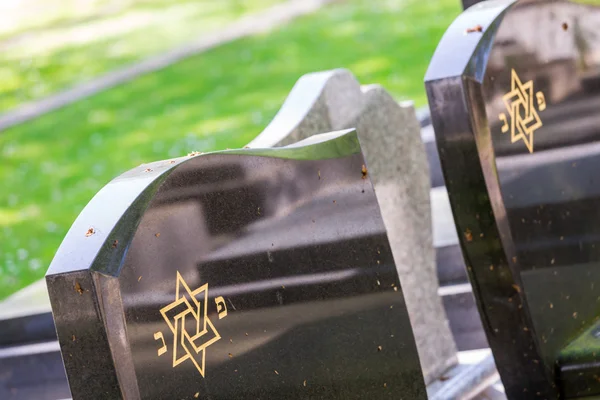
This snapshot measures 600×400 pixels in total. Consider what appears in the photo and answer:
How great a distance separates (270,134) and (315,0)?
13452mm

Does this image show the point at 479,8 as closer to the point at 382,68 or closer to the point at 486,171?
the point at 486,171

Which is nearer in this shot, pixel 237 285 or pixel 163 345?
pixel 163 345

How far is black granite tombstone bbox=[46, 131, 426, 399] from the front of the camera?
1749 millimetres

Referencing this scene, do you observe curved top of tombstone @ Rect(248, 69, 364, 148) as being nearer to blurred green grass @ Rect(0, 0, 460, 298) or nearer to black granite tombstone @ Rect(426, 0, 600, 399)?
black granite tombstone @ Rect(426, 0, 600, 399)

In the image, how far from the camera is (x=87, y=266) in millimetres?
1699

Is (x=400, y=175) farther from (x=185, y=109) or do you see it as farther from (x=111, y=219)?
(x=185, y=109)

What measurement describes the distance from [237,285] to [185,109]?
31.2ft

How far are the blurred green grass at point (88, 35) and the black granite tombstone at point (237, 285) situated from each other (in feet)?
36.6

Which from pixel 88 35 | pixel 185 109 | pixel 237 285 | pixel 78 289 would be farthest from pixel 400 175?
pixel 88 35

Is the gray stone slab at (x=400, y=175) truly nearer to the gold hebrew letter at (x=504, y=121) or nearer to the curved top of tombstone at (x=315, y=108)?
the curved top of tombstone at (x=315, y=108)

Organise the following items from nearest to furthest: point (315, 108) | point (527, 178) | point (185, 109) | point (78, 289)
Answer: point (78, 289) → point (527, 178) → point (315, 108) → point (185, 109)

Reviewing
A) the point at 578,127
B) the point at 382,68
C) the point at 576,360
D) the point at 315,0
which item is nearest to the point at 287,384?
the point at 576,360

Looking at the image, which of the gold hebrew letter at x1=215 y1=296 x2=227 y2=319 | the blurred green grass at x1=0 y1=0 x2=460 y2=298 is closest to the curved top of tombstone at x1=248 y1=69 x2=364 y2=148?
the gold hebrew letter at x1=215 y1=296 x2=227 y2=319

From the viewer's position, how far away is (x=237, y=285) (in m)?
2.09
